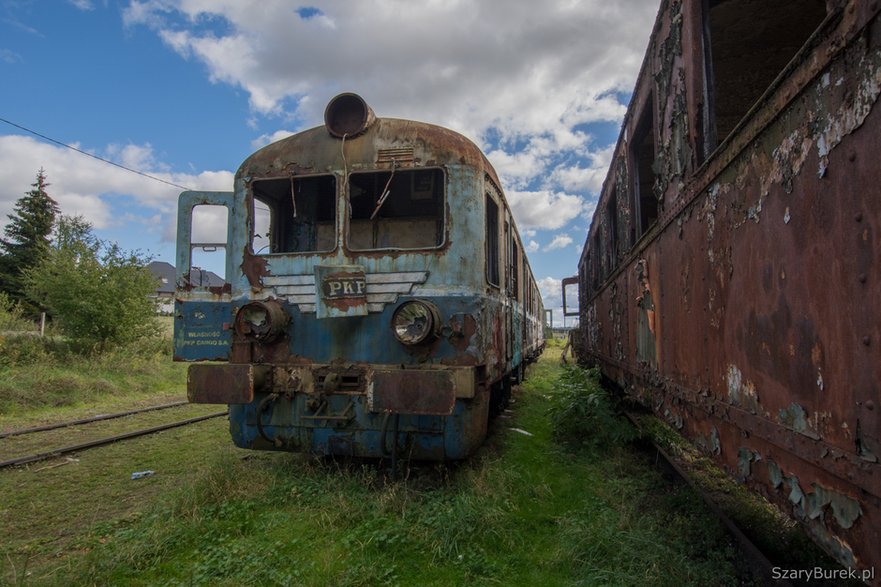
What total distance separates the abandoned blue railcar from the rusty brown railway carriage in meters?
1.57

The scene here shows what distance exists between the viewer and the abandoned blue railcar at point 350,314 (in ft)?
14.1

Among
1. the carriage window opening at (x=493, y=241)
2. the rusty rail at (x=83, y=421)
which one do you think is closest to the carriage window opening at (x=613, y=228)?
the carriage window opening at (x=493, y=241)

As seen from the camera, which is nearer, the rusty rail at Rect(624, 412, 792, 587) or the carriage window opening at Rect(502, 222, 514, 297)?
the rusty rail at Rect(624, 412, 792, 587)

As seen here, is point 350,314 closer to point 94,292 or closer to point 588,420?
point 588,420

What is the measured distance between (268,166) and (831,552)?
4878mm

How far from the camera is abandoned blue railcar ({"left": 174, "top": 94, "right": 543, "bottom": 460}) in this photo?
14.1 ft

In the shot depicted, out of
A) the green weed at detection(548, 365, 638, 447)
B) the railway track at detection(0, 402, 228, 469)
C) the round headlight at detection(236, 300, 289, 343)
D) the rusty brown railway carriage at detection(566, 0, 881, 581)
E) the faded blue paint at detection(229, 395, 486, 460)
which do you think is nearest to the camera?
the rusty brown railway carriage at detection(566, 0, 881, 581)

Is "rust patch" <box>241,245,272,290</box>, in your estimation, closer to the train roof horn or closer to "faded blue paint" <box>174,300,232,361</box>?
"faded blue paint" <box>174,300,232,361</box>

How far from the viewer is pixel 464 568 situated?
10.3ft

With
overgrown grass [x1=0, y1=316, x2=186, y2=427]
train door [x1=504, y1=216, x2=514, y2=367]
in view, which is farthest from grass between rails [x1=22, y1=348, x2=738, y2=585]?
overgrown grass [x1=0, y1=316, x2=186, y2=427]

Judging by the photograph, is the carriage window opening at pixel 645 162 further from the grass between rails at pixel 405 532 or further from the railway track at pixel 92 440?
the railway track at pixel 92 440

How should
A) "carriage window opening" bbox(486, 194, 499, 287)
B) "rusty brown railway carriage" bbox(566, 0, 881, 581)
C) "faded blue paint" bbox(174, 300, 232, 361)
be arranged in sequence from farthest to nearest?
"carriage window opening" bbox(486, 194, 499, 287), "faded blue paint" bbox(174, 300, 232, 361), "rusty brown railway carriage" bbox(566, 0, 881, 581)

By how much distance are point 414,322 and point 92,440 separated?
5072 millimetres

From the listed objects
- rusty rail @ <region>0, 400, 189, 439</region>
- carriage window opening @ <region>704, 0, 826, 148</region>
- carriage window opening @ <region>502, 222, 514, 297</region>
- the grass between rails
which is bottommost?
rusty rail @ <region>0, 400, 189, 439</region>
